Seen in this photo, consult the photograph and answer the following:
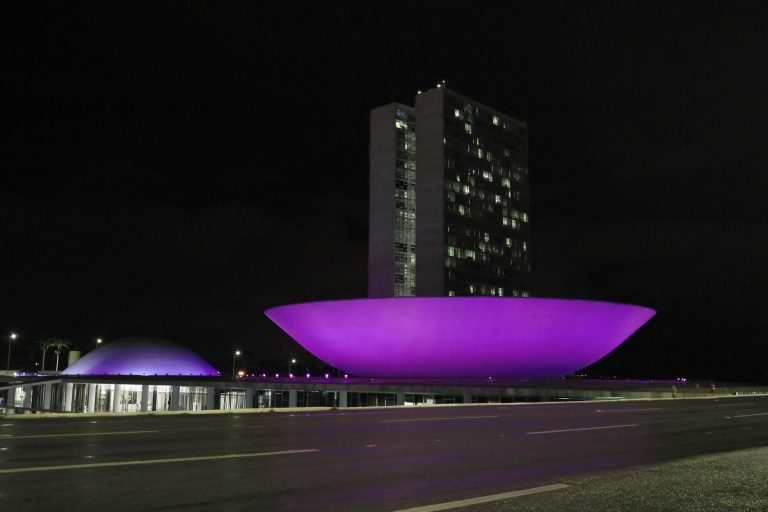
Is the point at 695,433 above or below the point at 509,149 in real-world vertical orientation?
below

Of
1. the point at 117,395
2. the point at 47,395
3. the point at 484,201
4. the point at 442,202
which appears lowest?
the point at 47,395

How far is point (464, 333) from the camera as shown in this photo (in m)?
55.4

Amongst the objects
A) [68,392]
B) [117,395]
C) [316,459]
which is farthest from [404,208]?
[316,459]

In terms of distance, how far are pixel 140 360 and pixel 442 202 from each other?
5276cm

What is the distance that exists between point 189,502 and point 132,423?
1022cm

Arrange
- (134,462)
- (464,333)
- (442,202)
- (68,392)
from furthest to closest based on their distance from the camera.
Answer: (442,202)
(68,392)
(464,333)
(134,462)

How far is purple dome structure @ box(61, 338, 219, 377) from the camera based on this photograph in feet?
273

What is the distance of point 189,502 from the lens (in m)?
6.55

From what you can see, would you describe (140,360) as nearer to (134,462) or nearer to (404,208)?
(404,208)

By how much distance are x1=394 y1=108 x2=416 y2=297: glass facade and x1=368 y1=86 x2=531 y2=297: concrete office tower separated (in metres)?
0.17

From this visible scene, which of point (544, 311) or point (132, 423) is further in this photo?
point (544, 311)

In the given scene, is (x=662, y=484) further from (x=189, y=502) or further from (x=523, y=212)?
(x=523, y=212)

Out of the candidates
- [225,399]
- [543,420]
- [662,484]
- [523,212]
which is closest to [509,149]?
[523,212]

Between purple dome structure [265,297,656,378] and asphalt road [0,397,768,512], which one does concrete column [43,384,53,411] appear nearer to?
purple dome structure [265,297,656,378]
